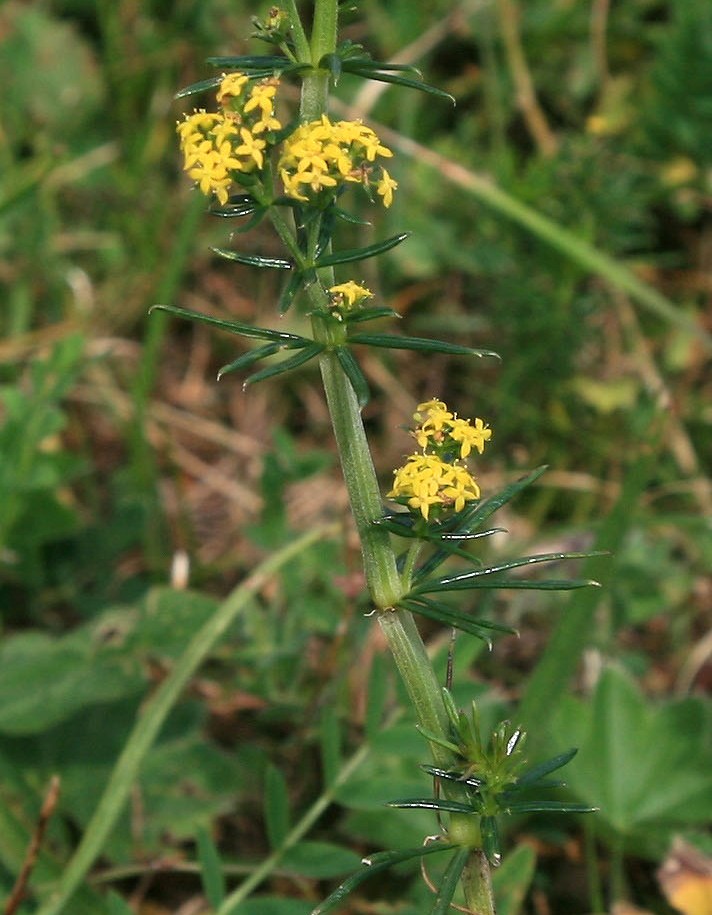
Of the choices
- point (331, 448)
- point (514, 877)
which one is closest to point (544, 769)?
point (514, 877)

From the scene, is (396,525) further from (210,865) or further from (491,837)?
(210,865)

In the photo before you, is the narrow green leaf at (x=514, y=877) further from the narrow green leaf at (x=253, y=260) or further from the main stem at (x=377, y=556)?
the narrow green leaf at (x=253, y=260)

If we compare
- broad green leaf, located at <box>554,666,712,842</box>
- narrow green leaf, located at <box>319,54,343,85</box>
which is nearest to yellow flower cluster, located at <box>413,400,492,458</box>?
narrow green leaf, located at <box>319,54,343,85</box>

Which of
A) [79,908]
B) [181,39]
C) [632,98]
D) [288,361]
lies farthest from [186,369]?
[288,361]

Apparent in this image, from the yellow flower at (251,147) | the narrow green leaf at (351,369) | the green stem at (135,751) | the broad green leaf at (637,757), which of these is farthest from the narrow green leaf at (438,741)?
the broad green leaf at (637,757)

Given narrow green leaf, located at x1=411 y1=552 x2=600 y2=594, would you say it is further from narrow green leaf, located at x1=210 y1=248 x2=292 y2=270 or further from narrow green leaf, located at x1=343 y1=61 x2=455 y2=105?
narrow green leaf, located at x1=343 y1=61 x2=455 y2=105

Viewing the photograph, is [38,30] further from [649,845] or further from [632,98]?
[649,845]
